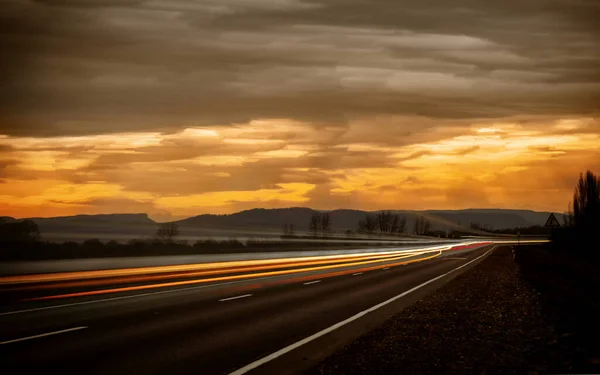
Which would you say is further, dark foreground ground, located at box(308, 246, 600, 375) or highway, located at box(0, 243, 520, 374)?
highway, located at box(0, 243, 520, 374)

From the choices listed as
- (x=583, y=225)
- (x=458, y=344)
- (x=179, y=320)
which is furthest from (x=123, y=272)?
(x=583, y=225)

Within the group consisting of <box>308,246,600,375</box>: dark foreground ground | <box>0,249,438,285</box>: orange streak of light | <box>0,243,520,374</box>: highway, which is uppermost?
<box>0,249,438,285</box>: orange streak of light

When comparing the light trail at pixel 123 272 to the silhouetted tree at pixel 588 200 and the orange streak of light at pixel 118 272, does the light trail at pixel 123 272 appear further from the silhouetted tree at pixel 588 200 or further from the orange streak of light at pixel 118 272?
the silhouetted tree at pixel 588 200

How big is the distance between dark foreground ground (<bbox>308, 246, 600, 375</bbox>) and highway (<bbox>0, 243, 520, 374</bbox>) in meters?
0.70

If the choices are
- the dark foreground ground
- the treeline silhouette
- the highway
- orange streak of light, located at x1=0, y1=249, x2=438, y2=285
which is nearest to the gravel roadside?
the dark foreground ground

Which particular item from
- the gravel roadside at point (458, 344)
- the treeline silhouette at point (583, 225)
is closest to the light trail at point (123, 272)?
the gravel roadside at point (458, 344)

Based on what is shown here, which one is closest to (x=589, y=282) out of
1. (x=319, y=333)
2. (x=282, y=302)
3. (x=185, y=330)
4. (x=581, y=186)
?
(x=282, y=302)

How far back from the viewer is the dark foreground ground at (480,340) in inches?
325

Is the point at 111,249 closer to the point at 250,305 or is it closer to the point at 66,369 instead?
the point at 250,305

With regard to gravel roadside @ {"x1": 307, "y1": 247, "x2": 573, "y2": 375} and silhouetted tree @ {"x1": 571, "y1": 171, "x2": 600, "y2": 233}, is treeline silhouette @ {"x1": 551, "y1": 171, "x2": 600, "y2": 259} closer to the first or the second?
silhouetted tree @ {"x1": 571, "y1": 171, "x2": 600, "y2": 233}

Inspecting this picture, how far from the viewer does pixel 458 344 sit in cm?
1011

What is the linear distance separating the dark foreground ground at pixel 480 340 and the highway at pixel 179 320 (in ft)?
2.30

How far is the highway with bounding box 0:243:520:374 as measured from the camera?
8.40 metres

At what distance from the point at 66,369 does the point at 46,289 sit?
1035cm
